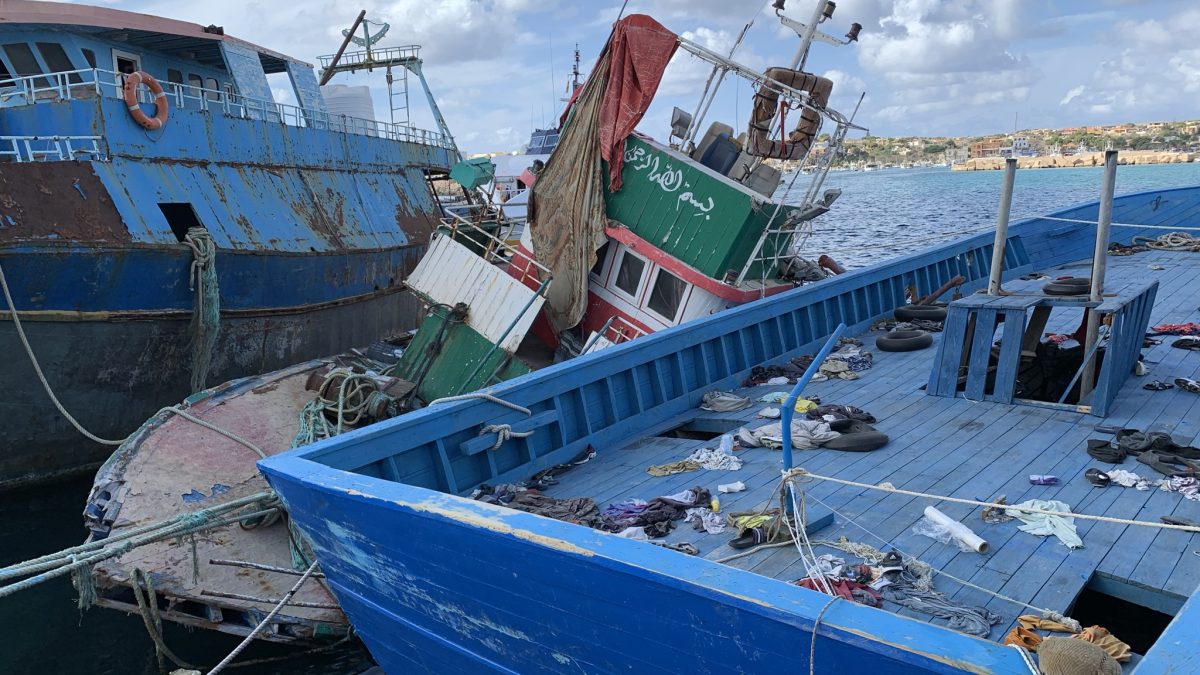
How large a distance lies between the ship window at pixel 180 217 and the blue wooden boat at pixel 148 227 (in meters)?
0.03

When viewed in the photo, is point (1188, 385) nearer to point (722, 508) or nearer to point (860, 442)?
point (860, 442)

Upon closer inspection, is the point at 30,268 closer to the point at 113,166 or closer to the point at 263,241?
the point at 113,166

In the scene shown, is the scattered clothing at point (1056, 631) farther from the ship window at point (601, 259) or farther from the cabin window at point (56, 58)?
the cabin window at point (56, 58)

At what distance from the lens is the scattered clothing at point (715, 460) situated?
19.8ft

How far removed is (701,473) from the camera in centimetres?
600

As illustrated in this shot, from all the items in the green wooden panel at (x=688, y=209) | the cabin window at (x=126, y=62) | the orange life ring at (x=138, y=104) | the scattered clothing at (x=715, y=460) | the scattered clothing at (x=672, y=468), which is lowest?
the scattered clothing at (x=672, y=468)

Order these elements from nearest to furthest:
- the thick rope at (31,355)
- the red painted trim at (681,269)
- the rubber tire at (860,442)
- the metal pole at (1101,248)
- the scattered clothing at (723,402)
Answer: the rubber tire at (860,442) → the metal pole at (1101,248) → the scattered clothing at (723,402) → the red painted trim at (681,269) → the thick rope at (31,355)

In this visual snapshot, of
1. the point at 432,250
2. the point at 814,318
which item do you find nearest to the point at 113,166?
the point at 432,250

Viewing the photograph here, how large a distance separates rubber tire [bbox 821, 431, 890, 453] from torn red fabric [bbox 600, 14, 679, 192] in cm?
541

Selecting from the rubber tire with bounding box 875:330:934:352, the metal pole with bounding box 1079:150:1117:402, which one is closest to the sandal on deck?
the metal pole with bounding box 1079:150:1117:402

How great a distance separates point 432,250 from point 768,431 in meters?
6.45

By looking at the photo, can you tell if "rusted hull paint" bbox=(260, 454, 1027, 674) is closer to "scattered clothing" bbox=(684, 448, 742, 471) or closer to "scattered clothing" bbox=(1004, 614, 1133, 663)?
"scattered clothing" bbox=(1004, 614, 1133, 663)

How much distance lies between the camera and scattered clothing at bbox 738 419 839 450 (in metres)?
6.34

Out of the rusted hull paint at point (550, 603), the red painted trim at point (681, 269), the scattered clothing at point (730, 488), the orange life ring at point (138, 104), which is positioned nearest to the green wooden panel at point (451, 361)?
the red painted trim at point (681, 269)
